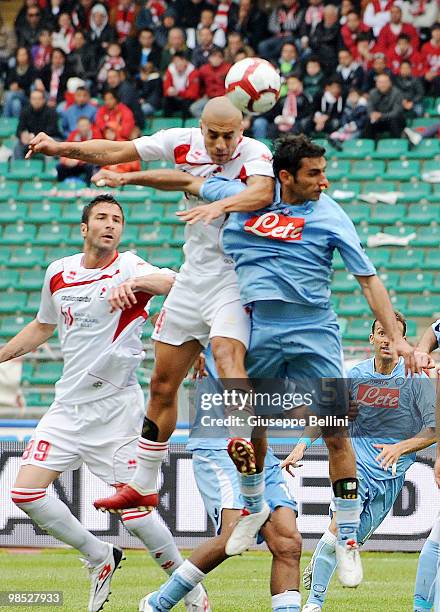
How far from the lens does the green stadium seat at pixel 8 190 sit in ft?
65.7

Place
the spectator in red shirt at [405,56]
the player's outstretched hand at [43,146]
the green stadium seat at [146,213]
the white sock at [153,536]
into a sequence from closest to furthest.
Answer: the player's outstretched hand at [43,146]
the white sock at [153,536]
the green stadium seat at [146,213]
the spectator in red shirt at [405,56]

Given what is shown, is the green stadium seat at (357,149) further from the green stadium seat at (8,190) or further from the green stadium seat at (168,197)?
the green stadium seat at (8,190)

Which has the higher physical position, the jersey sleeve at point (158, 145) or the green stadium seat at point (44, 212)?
the green stadium seat at point (44, 212)

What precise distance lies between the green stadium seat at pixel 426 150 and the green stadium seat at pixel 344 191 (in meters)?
1.08

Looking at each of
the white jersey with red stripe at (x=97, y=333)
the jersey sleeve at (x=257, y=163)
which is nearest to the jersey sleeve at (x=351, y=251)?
the jersey sleeve at (x=257, y=163)

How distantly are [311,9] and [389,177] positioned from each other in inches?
140

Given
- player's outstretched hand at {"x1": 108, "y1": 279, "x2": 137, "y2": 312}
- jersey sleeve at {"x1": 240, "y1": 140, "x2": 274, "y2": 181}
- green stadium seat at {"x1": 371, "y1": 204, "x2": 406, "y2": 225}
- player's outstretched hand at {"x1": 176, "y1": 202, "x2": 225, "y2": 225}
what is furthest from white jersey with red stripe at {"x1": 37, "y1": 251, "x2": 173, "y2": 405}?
green stadium seat at {"x1": 371, "y1": 204, "x2": 406, "y2": 225}

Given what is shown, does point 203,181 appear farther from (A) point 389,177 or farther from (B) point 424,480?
(A) point 389,177

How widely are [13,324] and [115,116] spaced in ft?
12.6

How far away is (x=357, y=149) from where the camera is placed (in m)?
19.8

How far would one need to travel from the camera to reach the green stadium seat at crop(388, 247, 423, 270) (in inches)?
712

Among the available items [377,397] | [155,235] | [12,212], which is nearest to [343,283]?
[155,235]

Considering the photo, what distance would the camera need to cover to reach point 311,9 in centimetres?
2095

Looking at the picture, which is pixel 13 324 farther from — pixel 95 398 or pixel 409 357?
pixel 409 357
